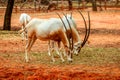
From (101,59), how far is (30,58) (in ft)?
6.84

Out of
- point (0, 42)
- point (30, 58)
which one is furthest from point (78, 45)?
point (0, 42)

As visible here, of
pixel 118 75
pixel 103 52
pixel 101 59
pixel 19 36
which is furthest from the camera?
pixel 19 36

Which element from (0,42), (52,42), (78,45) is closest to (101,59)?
(78,45)

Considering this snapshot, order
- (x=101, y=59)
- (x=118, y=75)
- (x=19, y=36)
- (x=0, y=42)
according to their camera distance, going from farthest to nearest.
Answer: (x=19, y=36), (x=0, y=42), (x=101, y=59), (x=118, y=75)

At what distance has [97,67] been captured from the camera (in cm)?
1007

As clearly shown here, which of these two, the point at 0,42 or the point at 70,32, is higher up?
the point at 70,32

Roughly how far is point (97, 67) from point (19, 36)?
26.0 ft

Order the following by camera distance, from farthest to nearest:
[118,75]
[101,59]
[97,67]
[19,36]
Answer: [19,36], [101,59], [97,67], [118,75]

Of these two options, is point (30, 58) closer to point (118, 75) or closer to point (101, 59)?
point (101, 59)

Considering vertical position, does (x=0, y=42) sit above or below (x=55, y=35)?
below

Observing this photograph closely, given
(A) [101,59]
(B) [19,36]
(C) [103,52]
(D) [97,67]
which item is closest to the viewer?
(D) [97,67]

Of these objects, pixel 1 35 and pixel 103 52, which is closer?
pixel 103 52

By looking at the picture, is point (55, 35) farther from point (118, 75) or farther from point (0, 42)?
point (0, 42)

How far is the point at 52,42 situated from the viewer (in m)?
12.0
